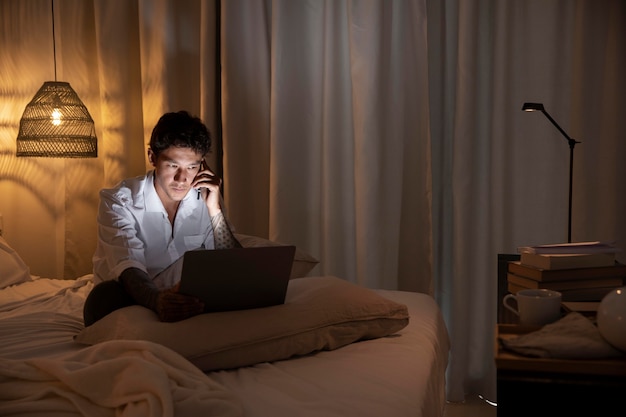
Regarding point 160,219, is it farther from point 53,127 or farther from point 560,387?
point 560,387

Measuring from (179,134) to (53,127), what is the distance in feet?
3.52

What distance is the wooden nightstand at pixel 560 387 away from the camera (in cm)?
98

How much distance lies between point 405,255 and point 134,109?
1557mm

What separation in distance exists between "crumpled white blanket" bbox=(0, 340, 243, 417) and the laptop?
0.27m

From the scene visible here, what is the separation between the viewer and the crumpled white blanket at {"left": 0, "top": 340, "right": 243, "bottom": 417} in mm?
1173

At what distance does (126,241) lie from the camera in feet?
6.78

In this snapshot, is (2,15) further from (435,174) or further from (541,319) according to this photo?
(541,319)

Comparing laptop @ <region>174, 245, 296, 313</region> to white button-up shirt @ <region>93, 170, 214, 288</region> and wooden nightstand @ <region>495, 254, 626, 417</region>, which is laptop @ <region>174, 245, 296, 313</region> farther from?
wooden nightstand @ <region>495, 254, 626, 417</region>

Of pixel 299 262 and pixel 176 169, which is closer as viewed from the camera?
pixel 176 169

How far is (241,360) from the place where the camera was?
1.55 metres

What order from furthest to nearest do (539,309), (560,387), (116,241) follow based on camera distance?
(116,241) → (539,309) → (560,387)

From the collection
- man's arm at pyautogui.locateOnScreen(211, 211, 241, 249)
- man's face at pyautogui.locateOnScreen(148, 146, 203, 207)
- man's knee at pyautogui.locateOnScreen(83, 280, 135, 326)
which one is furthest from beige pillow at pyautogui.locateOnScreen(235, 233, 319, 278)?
man's knee at pyautogui.locateOnScreen(83, 280, 135, 326)

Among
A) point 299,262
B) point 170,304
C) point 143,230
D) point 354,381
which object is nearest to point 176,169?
point 143,230

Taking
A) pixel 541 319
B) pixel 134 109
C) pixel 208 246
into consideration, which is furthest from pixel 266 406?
pixel 134 109
